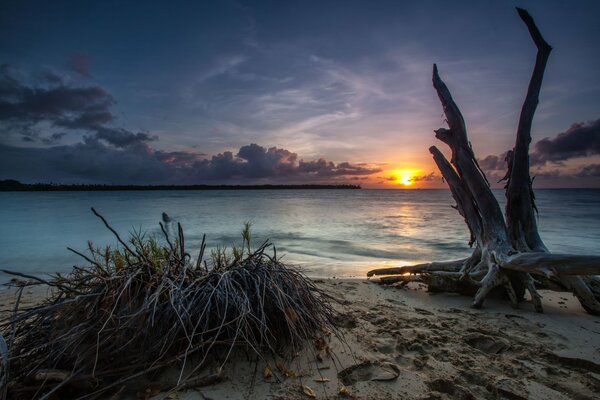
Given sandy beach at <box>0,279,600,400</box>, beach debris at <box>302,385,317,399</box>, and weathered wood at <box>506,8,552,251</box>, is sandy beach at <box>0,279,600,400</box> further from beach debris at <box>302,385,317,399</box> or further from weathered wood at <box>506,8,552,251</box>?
weathered wood at <box>506,8,552,251</box>

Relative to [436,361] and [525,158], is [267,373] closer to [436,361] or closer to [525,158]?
[436,361]

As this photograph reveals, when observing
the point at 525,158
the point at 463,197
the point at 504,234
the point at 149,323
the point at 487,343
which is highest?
the point at 525,158

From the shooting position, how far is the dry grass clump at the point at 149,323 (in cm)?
201

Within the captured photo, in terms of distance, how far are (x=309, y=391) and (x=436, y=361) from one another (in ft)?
3.83

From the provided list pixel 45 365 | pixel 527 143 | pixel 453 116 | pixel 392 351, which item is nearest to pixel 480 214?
pixel 527 143

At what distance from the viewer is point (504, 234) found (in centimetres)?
473

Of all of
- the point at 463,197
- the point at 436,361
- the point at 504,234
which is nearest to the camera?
the point at 436,361

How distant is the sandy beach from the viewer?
2.18 meters

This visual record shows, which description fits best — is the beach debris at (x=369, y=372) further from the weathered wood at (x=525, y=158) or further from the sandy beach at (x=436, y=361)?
the weathered wood at (x=525, y=158)

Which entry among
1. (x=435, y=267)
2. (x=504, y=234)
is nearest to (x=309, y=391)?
(x=435, y=267)

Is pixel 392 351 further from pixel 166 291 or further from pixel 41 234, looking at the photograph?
pixel 41 234

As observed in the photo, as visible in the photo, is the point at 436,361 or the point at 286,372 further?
the point at 436,361

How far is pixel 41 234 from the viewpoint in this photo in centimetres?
1458

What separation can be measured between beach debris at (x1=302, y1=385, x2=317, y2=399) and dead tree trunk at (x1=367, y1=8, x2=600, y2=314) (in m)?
2.89
